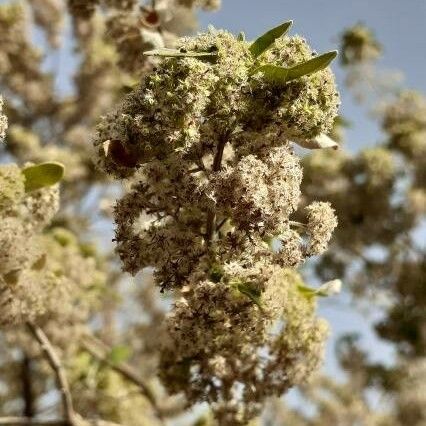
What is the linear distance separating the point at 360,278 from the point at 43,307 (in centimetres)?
534

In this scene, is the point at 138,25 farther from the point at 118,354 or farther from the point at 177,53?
the point at 118,354

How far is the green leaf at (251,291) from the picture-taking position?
91.3 inches

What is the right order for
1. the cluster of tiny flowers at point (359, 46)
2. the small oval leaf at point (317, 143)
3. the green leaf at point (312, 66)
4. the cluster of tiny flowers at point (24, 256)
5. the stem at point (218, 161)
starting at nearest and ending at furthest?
the green leaf at point (312, 66), the stem at point (218, 161), the small oval leaf at point (317, 143), the cluster of tiny flowers at point (24, 256), the cluster of tiny flowers at point (359, 46)

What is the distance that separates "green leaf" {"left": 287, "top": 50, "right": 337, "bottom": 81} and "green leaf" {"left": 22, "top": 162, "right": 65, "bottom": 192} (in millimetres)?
1338

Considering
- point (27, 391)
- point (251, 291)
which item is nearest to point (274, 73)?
point (251, 291)

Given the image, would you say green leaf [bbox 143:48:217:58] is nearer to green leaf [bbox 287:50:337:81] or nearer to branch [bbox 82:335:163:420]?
green leaf [bbox 287:50:337:81]

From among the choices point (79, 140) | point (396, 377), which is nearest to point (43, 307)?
point (396, 377)

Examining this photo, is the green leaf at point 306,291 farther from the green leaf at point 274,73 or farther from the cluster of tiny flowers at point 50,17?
the cluster of tiny flowers at point 50,17

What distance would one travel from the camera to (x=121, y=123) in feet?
7.70

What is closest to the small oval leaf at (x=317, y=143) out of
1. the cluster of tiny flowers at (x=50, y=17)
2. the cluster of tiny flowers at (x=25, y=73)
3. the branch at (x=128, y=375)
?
the branch at (x=128, y=375)

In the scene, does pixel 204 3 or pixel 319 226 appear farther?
pixel 204 3

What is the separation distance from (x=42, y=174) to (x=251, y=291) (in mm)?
1374

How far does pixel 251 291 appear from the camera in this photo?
2328mm

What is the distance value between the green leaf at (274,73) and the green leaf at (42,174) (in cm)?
125
